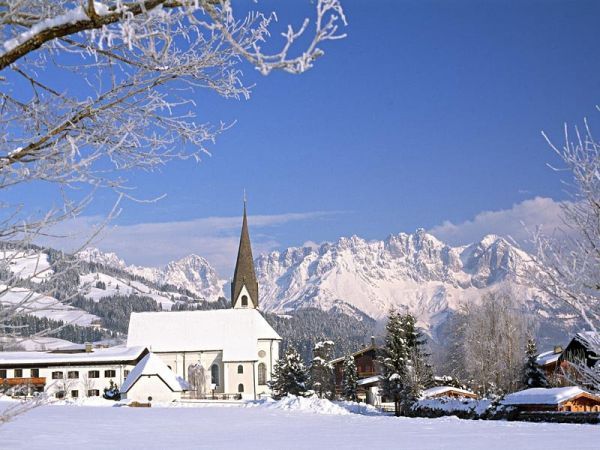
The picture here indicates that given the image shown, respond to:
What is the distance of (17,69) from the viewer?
5449 millimetres

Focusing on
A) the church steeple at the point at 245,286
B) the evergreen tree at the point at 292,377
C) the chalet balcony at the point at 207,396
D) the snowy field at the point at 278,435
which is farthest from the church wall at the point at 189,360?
the snowy field at the point at 278,435

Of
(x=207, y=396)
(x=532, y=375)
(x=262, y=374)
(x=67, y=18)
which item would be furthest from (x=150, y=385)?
(x=67, y=18)

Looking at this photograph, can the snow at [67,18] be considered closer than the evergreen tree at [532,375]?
Yes

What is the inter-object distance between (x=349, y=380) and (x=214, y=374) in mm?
21520

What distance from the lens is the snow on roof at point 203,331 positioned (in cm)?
8575

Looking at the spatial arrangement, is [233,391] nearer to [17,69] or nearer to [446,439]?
[446,439]

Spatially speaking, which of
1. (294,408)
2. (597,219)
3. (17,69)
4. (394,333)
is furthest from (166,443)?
(394,333)

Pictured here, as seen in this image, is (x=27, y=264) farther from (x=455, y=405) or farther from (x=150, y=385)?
(x=150, y=385)

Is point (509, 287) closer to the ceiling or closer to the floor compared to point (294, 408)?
closer to the ceiling

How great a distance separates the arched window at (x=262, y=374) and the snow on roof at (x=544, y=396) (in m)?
51.2

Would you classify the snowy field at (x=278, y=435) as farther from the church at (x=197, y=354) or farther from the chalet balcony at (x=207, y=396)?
the chalet balcony at (x=207, y=396)

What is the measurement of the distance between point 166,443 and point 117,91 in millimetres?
14183

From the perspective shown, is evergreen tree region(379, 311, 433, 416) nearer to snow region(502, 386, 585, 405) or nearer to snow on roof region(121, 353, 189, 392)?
snow region(502, 386, 585, 405)

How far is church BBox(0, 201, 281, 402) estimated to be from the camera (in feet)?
238
